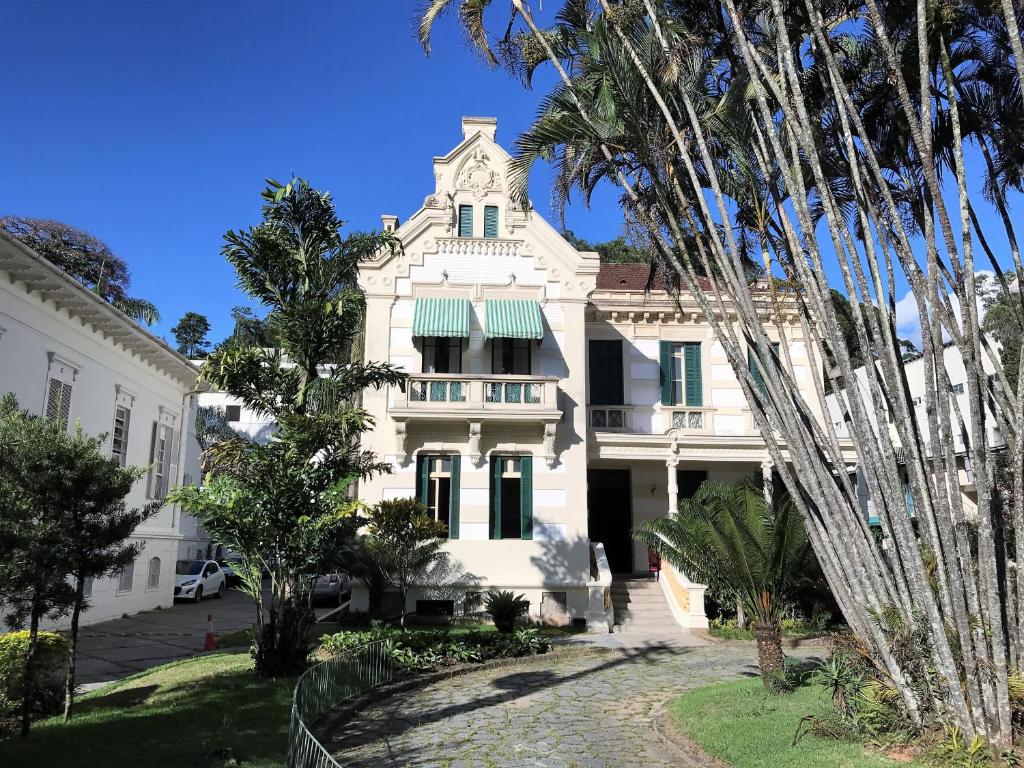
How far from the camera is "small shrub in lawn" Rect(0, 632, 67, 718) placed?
31.3ft

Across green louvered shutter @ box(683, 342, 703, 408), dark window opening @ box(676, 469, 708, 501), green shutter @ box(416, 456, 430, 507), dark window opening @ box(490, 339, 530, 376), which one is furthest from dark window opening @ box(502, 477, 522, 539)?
green louvered shutter @ box(683, 342, 703, 408)

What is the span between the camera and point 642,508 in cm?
2191

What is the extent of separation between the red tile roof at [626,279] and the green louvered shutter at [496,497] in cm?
649

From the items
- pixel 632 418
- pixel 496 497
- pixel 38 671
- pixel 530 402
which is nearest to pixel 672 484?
pixel 632 418

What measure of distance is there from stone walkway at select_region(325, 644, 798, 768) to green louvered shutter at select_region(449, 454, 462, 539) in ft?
17.5

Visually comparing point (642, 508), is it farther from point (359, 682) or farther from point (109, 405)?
point (109, 405)

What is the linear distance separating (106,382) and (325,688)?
13588 mm

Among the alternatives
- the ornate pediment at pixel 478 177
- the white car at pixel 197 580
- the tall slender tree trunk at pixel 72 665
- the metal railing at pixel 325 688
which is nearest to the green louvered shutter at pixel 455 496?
the metal railing at pixel 325 688

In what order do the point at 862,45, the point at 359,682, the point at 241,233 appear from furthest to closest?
the point at 241,233, the point at 359,682, the point at 862,45

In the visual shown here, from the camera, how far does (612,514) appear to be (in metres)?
22.2

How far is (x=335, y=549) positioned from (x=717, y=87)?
9271 mm

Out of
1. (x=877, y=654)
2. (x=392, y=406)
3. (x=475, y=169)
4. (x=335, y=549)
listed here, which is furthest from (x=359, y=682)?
(x=475, y=169)

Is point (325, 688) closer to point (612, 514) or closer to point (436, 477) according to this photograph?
point (436, 477)

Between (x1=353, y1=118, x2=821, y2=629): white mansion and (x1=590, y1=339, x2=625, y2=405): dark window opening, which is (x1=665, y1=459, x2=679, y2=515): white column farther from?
(x1=590, y1=339, x2=625, y2=405): dark window opening
